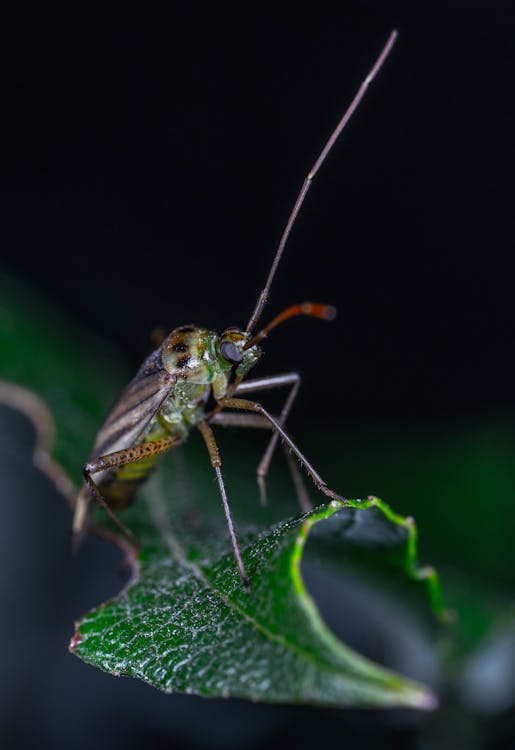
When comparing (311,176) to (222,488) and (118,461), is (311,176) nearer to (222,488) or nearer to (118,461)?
(222,488)


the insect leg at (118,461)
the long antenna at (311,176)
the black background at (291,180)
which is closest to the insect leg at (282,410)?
the long antenna at (311,176)

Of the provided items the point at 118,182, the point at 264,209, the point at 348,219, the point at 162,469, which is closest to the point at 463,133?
the point at 348,219

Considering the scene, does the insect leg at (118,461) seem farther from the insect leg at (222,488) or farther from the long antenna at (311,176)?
the long antenna at (311,176)

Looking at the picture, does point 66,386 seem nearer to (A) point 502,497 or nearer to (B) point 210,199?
(B) point 210,199

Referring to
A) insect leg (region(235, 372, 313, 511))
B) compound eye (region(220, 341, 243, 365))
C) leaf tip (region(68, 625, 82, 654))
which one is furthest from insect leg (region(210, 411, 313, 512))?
leaf tip (region(68, 625, 82, 654))

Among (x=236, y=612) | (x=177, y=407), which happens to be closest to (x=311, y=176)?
(x=177, y=407)

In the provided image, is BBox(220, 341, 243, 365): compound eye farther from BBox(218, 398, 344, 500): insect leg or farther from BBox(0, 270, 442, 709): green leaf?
BBox(0, 270, 442, 709): green leaf
